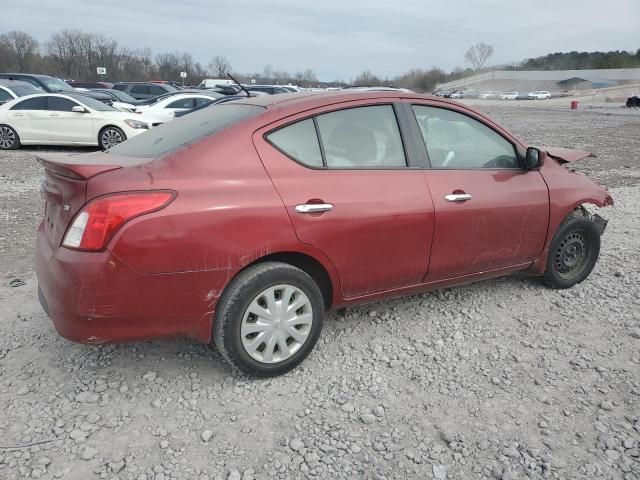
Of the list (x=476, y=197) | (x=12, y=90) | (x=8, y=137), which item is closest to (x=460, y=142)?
(x=476, y=197)

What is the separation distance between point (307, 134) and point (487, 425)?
6.12ft

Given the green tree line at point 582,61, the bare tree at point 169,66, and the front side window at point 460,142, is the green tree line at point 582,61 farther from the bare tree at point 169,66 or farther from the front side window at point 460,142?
the front side window at point 460,142

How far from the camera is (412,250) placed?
3336mm

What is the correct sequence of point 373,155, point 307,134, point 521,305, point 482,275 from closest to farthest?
point 307,134 < point 373,155 < point 482,275 < point 521,305

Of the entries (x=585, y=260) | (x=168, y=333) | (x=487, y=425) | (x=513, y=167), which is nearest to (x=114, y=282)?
(x=168, y=333)

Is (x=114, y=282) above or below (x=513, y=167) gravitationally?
below

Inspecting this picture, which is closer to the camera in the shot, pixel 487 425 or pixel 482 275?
pixel 487 425

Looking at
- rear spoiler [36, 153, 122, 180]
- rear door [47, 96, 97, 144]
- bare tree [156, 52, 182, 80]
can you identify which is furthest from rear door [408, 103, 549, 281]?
bare tree [156, 52, 182, 80]

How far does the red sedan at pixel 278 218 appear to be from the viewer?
8.38 ft

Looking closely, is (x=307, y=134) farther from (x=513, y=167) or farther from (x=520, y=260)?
(x=520, y=260)

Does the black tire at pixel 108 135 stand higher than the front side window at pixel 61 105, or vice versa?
the front side window at pixel 61 105

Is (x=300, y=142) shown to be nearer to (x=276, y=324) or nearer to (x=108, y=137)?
(x=276, y=324)

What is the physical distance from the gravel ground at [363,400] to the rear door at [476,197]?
0.49 meters

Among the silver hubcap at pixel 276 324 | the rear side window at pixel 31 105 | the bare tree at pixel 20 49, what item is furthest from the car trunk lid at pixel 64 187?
the bare tree at pixel 20 49
